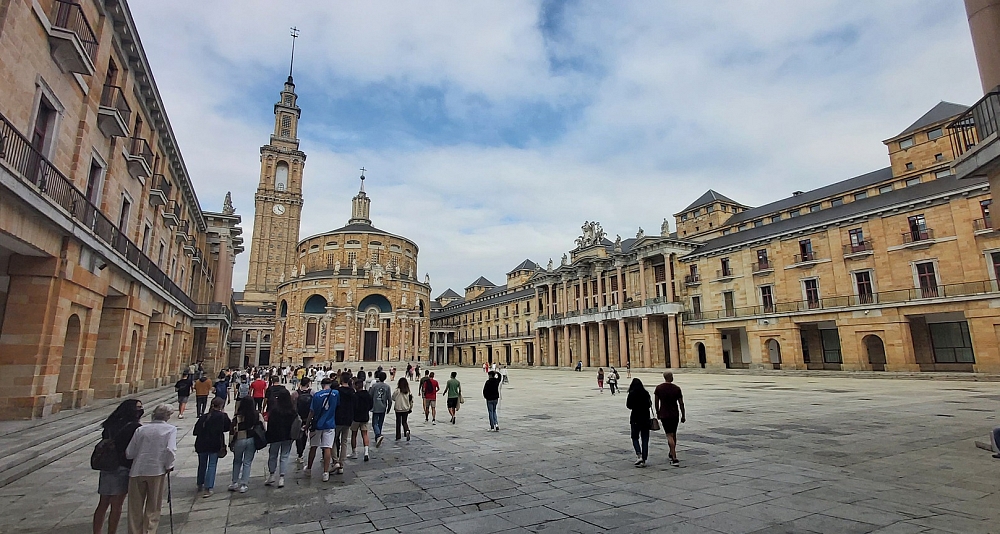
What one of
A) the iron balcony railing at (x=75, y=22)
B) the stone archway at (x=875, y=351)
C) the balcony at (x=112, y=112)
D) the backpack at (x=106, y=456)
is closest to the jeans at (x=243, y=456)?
the backpack at (x=106, y=456)

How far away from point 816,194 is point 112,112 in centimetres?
5159

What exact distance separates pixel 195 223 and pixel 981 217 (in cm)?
4921

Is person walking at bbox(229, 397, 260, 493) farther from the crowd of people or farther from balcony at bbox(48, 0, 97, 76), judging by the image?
balcony at bbox(48, 0, 97, 76)

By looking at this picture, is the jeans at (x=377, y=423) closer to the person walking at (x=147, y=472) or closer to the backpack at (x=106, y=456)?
the person walking at (x=147, y=472)

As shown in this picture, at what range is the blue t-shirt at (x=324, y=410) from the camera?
24.3 feet

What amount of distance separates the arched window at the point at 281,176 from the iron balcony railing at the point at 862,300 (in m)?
76.6

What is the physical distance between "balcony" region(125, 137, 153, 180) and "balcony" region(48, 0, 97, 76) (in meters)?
4.81

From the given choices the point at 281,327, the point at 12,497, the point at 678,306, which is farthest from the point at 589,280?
the point at 12,497

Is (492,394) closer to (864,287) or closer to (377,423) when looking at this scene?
(377,423)

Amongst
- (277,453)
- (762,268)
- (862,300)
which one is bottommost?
(277,453)

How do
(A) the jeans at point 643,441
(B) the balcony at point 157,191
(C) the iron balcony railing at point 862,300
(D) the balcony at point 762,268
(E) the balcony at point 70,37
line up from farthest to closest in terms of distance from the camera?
1. (D) the balcony at point 762,268
2. (C) the iron balcony railing at point 862,300
3. (B) the balcony at point 157,191
4. (E) the balcony at point 70,37
5. (A) the jeans at point 643,441

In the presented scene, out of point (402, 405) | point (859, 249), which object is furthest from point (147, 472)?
point (859, 249)

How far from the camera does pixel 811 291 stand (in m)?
35.0

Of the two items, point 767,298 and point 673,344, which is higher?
point 767,298
